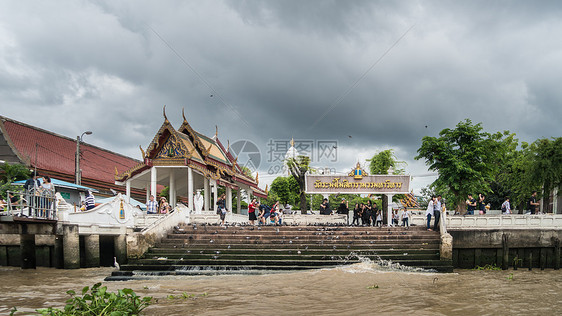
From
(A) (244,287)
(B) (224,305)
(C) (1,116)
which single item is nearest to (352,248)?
(A) (244,287)

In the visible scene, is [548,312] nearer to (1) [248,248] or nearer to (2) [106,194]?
(1) [248,248]

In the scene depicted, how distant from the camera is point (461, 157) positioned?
1090 inches

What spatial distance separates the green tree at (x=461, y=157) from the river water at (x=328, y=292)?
1065 cm

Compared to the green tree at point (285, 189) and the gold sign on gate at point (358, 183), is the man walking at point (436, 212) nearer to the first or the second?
the gold sign on gate at point (358, 183)

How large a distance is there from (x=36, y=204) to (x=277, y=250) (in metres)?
8.86

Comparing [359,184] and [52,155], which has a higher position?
[52,155]

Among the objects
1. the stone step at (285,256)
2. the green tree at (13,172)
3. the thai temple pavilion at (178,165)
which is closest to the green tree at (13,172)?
the green tree at (13,172)

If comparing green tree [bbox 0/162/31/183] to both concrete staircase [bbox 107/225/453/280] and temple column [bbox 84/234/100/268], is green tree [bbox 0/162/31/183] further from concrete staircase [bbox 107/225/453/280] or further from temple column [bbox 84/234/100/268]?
concrete staircase [bbox 107/225/453/280]

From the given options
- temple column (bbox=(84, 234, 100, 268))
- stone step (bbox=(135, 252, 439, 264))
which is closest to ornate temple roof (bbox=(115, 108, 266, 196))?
temple column (bbox=(84, 234, 100, 268))

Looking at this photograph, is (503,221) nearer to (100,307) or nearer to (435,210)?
(435,210)

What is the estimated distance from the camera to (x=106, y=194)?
36969 millimetres

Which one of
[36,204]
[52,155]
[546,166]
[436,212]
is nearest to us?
[36,204]

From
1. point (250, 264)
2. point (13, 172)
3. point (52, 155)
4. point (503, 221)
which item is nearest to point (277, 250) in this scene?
point (250, 264)

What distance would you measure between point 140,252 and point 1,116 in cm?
2354
